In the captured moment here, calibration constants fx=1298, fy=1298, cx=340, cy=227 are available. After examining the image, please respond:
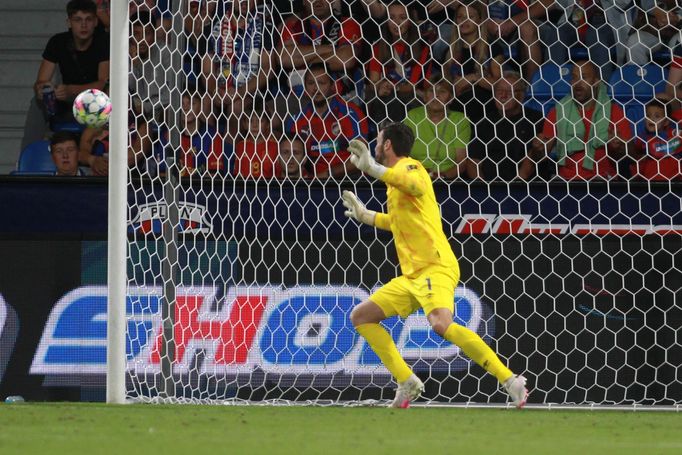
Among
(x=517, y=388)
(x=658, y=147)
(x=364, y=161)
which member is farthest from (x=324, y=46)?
(x=517, y=388)

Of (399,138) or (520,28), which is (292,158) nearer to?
(399,138)

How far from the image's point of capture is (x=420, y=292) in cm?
747

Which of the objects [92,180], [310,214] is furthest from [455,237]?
[92,180]

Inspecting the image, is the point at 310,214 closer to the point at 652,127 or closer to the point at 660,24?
the point at 652,127

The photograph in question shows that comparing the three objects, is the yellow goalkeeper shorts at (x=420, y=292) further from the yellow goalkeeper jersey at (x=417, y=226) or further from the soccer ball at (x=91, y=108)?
the soccer ball at (x=91, y=108)

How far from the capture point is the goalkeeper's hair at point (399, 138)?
7.71 meters

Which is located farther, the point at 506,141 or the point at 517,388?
the point at 506,141

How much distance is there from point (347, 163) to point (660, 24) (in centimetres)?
274

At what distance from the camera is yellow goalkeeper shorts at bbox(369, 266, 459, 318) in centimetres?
744

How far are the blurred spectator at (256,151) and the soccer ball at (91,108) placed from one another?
1.34m

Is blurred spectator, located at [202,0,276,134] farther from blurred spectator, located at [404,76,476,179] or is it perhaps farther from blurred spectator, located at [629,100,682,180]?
blurred spectator, located at [629,100,682,180]

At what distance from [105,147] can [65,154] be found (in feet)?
1.07

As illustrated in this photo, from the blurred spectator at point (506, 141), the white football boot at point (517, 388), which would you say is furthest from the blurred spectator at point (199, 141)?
the white football boot at point (517, 388)

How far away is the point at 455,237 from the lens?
820 cm
